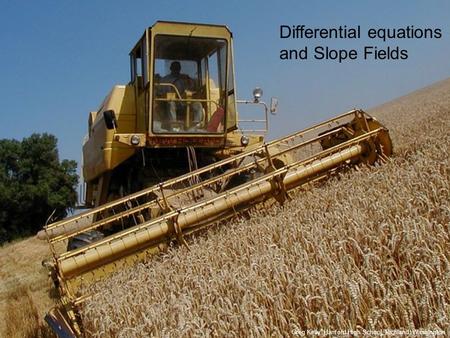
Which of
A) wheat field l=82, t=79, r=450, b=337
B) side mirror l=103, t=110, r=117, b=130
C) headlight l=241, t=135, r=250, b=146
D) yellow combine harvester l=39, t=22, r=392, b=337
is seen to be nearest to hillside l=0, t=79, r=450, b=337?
wheat field l=82, t=79, r=450, b=337

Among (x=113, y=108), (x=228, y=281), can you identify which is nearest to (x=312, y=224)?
(x=228, y=281)

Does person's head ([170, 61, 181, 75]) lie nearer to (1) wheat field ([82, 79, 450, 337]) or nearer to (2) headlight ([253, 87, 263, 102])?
(2) headlight ([253, 87, 263, 102])

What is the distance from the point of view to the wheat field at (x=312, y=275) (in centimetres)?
204

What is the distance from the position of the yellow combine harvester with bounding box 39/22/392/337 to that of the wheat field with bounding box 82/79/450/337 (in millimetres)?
302

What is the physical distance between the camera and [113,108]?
6836 mm

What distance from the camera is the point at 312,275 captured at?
7.76ft

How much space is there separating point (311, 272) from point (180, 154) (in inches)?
173

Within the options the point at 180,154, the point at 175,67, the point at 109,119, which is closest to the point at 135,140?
the point at 109,119

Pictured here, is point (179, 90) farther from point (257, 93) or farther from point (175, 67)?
point (257, 93)

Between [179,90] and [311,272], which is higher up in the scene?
[179,90]

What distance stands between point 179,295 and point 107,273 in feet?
5.19

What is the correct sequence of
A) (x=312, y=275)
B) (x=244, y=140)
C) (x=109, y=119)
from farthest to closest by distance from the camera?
(x=244, y=140)
(x=109, y=119)
(x=312, y=275)

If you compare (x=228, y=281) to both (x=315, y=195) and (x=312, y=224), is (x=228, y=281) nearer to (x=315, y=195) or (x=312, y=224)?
(x=312, y=224)

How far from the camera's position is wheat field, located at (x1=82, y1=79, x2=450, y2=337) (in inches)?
80.4
